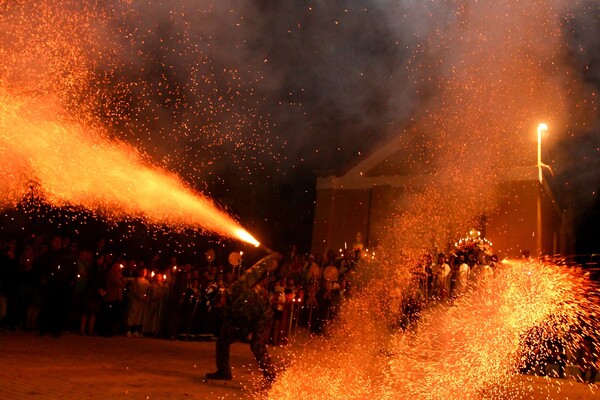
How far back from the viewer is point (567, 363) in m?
11.8

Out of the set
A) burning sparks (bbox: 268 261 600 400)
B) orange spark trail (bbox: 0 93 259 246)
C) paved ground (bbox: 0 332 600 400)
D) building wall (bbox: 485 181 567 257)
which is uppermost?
building wall (bbox: 485 181 567 257)

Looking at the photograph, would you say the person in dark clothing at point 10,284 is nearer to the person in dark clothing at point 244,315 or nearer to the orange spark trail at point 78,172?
the orange spark trail at point 78,172

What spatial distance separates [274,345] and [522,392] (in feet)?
22.0

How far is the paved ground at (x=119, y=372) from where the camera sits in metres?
6.25

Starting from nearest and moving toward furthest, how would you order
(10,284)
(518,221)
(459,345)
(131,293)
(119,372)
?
(119,372)
(10,284)
(459,345)
(131,293)
(518,221)

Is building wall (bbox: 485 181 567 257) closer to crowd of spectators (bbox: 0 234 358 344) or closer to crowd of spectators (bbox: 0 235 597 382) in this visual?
crowd of spectators (bbox: 0 235 597 382)

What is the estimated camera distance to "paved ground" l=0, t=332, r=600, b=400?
20.5 ft

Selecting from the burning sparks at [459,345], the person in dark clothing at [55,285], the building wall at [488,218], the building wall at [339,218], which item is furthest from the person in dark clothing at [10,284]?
the building wall at [339,218]

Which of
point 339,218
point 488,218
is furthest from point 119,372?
point 339,218

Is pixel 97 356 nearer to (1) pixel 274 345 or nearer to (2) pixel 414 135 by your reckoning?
(1) pixel 274 345

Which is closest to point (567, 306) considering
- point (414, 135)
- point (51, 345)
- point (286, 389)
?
point (286, 389)

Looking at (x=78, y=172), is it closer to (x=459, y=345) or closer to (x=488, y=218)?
(x=459, y=345)

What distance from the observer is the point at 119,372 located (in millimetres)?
7617

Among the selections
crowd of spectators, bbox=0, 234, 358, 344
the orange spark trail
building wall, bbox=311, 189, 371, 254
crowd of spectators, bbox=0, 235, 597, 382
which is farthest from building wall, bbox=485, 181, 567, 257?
the orange spark trail
